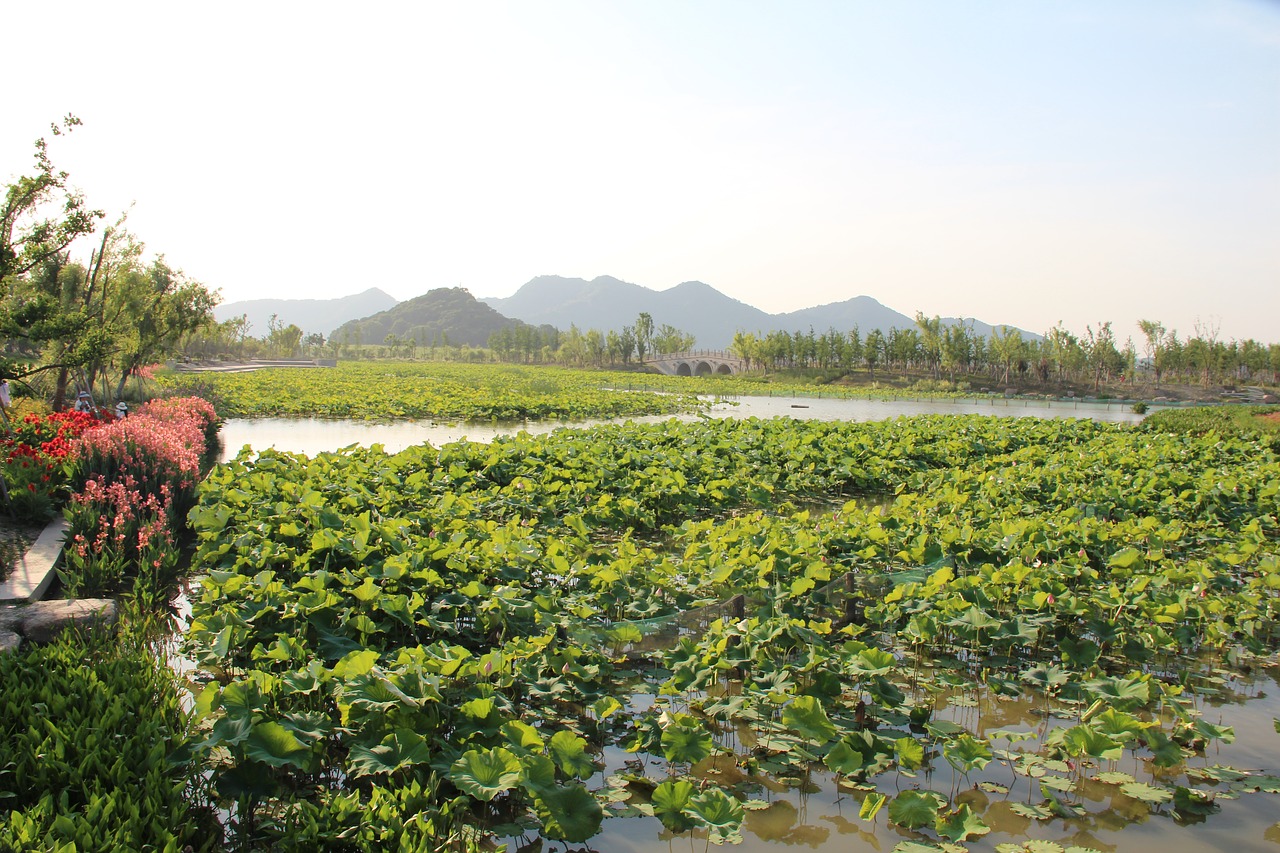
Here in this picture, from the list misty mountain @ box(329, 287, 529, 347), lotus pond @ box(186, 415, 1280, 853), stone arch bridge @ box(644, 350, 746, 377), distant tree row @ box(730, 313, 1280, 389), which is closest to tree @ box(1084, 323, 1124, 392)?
distant tree row @ box(730, 313, 1280, 389)

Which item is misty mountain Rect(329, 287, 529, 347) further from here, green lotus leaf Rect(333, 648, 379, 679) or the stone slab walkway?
green lotus leaf Rect(333, 648, 379, 679)

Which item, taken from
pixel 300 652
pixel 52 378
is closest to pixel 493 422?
pixel 52 378

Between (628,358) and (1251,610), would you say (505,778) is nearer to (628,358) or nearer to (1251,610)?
(1251,610)

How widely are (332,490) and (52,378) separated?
1374cm

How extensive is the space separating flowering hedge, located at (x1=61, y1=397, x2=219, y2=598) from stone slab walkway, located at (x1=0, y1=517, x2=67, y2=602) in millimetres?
131

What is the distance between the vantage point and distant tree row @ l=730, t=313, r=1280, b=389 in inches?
2309

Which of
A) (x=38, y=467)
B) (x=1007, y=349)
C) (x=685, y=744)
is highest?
(x=1007, y=349)

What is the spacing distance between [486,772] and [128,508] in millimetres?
5296

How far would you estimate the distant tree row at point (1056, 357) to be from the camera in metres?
58.7

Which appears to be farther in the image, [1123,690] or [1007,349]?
[1007,349]

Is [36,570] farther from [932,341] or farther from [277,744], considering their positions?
[932,341]

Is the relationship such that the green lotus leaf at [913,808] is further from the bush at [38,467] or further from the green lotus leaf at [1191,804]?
the bush at [38,467]

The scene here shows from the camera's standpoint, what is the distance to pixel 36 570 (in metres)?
5.98

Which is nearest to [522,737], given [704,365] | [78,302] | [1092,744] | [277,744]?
[277,744]
